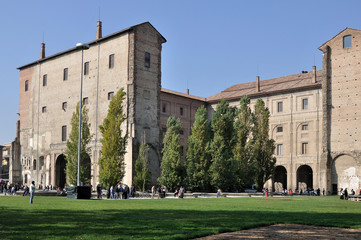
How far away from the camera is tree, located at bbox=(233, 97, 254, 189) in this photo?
134 feet

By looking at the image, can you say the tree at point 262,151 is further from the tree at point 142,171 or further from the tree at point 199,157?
the tree at point 142,171

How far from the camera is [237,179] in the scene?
3953cm

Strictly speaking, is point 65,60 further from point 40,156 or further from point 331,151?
point 331,151

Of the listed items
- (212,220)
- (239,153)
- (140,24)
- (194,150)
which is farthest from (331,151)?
(212,220)

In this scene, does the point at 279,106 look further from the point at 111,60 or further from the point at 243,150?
the point at 111,60

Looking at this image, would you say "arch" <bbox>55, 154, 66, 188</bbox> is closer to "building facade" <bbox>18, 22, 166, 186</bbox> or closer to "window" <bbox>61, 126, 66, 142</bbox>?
"building facade" <bbox>18, 22, 166, 186</bbox>

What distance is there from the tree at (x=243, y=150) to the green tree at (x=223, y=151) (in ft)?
2.92

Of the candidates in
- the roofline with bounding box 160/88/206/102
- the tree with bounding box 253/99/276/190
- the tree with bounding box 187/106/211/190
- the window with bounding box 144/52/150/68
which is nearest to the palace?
the window with bounding box 144/52/150/68

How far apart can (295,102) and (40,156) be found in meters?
31.8

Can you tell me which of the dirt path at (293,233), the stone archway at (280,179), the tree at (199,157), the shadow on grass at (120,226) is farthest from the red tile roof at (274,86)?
the dirt path at (293,233)

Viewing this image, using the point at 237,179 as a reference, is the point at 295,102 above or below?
above

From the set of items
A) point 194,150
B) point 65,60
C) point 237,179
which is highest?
point 65,60

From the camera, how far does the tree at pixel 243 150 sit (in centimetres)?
4075

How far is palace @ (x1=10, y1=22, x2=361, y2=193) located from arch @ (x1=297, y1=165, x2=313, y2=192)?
127 mm
